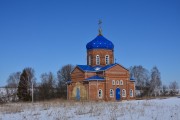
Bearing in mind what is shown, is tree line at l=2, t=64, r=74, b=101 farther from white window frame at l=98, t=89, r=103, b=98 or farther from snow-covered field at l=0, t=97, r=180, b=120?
snow-covered field at l=0, t=97, r=180, b=120

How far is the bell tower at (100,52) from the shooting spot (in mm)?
42375

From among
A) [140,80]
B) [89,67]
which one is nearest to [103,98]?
[89,67]

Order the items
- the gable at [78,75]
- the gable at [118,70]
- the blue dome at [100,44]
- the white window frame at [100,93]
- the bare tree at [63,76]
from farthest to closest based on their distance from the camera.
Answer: the bare tree at [63,76] → the blue dome at [100,44] → the gable at [78,75] → the gable at [118,70] → the white window frame at [100,93]

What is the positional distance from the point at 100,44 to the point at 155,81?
108 feet

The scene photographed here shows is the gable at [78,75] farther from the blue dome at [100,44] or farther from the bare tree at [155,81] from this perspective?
the bare tree at [155,81]

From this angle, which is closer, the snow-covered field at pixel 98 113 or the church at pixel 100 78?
the snow-covered field at pixel 98 113

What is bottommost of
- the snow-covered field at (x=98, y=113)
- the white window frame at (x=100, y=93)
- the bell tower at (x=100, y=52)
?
the snow-covered field at (x=98, y=113)

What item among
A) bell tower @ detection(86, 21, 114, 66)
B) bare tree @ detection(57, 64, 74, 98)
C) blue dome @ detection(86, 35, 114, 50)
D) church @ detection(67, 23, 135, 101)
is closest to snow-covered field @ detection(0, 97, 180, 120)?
church @ detection(67, 23, 135, 101)

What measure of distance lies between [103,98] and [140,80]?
37364mm

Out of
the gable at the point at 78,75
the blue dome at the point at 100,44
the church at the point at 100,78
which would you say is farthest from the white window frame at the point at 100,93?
the blue dome at the point at 100,44

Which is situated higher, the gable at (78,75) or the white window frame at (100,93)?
the gable at (78,75)

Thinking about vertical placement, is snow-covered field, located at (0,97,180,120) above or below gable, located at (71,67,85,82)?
below

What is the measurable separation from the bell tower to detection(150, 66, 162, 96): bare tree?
27.2 meters

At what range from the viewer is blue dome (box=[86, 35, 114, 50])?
42.4 m
